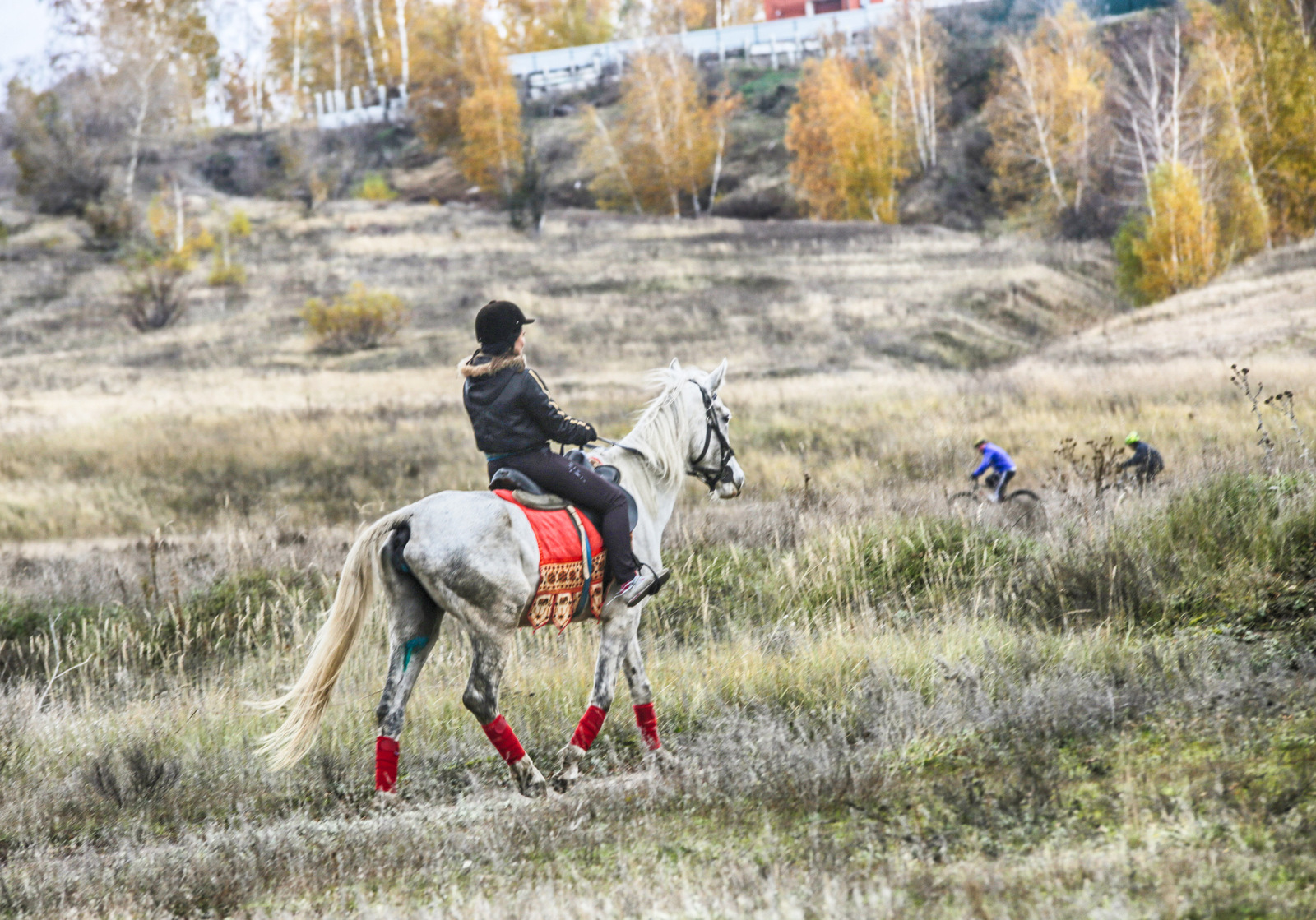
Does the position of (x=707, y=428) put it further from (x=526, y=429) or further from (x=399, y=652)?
(x=399, y=652)

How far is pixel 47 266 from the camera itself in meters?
49.4

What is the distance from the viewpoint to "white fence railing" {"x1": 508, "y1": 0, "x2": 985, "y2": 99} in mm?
82625

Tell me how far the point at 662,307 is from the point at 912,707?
33.8 metres

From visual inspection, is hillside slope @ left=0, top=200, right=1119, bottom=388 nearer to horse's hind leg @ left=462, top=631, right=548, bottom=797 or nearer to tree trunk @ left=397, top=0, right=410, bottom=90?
tree trunk @ left=397, top=0, right=410, bottom=90

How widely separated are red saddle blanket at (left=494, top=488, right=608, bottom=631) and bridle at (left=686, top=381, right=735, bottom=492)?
1037 mm

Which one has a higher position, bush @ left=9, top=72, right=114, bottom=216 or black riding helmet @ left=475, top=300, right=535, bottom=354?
bush @ left=9, top=72, right=114, bottom=216

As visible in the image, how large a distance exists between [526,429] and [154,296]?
131 feet

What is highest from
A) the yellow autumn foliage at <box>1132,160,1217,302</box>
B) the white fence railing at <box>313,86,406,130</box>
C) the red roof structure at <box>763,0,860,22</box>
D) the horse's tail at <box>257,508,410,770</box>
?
the red roof structure at <box>763,0,860,22</box>

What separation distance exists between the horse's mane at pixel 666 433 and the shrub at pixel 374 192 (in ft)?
208

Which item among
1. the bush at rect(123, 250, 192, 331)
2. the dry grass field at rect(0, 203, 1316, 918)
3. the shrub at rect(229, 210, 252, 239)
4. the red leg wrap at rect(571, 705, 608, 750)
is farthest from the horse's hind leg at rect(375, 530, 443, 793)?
the shrub at rect(229, 210, 252, 239)

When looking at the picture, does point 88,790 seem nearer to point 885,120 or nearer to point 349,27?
point 885,120

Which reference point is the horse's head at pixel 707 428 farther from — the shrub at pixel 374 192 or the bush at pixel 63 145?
the shrub at pixel 374 192

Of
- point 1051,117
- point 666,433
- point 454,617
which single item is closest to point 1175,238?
point 1051,117

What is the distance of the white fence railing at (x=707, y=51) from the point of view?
82625mm
